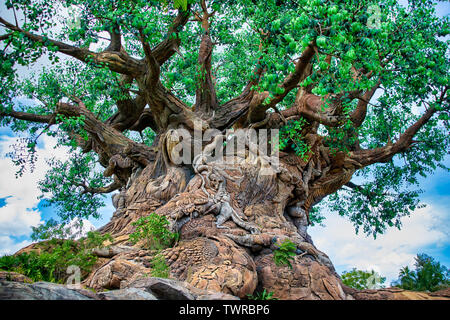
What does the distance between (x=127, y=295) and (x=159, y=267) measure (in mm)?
2031

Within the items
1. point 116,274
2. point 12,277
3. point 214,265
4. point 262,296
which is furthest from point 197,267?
point 12,277

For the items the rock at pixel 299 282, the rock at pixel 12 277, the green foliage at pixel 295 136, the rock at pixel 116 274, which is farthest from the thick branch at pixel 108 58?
the rock at pixel 299 282

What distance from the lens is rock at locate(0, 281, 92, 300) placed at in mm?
2080

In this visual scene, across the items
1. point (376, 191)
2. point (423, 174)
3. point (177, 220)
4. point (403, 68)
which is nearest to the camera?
point (177, 220)

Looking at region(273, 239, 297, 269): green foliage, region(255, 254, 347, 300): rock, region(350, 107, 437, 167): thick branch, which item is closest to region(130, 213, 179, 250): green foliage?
region(255, 254, 347, 300): rock

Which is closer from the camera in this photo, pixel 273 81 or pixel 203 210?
pixel 273 81

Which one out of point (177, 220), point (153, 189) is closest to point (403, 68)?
point (177, 220)

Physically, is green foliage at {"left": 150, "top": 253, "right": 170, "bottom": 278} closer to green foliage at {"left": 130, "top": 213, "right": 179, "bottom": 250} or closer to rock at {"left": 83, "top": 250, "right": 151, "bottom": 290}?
rock at {"left": 83, "top": 250, "right": 151, "bottom": 290}

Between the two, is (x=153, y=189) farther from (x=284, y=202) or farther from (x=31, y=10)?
(x=31, y=10)

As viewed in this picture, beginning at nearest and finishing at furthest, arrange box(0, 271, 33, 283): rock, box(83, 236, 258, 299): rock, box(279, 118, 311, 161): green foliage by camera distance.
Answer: box(0, 271, 33, 283): rock < box(83, 236, 258, 299): rock < box(279, 118, 311, 161): green foliage

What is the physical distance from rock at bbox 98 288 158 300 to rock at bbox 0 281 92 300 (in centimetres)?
19

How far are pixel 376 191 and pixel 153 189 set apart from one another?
813 cm

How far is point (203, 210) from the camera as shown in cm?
657

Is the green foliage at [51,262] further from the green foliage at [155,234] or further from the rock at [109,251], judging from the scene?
the green foliage at [155,234]
